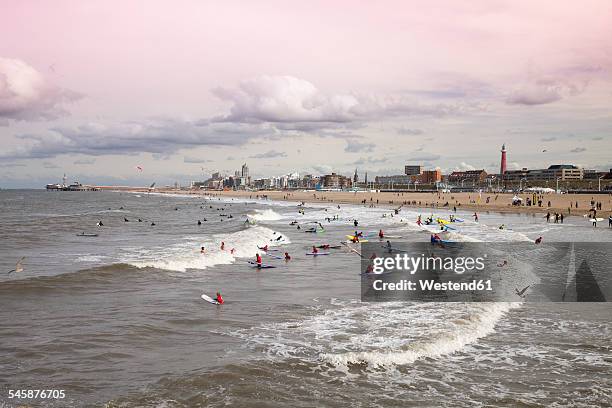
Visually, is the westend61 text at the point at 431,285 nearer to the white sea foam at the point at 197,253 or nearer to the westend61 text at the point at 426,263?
the westend61 text at the point at 426,263

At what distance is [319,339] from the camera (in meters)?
14.1

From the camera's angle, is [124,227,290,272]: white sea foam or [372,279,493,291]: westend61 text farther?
[124,227,290,272]: white sea foam

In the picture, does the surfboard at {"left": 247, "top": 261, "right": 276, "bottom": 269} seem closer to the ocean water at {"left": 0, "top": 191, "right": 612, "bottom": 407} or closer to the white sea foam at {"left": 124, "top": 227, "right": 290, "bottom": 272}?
the white sea foam at {"left": 124, "top": 227, "right": 290, "bottom": 272}

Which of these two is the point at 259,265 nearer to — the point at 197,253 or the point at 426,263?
the point at 197,253

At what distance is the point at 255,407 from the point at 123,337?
6.24 metres

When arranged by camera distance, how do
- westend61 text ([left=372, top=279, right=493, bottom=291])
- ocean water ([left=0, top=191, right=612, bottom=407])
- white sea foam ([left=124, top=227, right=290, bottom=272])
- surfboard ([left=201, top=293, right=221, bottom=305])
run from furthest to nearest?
white sea foam ([left=124, top=227, right=290, bottom=272]) < westend61 text ([left=372, top=279, right=493, bottom=291]) < surfboard ([left=201, top=293, right=221, bottom=305]) < ocean water ([left=0, top=191, right=612, bottom=407])

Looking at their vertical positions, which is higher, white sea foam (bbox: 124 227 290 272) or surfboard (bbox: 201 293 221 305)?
surfboard (bbox: 201 293 221 305)

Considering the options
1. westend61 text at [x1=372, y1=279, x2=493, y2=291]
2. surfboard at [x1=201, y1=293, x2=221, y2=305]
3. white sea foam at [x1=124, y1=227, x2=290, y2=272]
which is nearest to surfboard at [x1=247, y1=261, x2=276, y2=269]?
white sea foam at [x1=124, y1=227, x2=290, y2=272]

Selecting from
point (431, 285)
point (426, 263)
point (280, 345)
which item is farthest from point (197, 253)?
point (280, 345)

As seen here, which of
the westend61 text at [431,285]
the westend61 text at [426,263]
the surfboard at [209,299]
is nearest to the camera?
the surfboard at [209,299]

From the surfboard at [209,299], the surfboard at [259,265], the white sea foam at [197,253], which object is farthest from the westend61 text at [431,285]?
the white sea foam at [197,253]

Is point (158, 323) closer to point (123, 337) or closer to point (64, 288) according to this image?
point (123, 337)

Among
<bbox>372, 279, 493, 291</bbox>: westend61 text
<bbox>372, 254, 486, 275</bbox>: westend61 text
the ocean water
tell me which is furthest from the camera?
<bbox>372, 254, 486, 275</bbox>: westend61 text

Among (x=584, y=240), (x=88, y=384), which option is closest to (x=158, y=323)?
(x=88, y=384)
